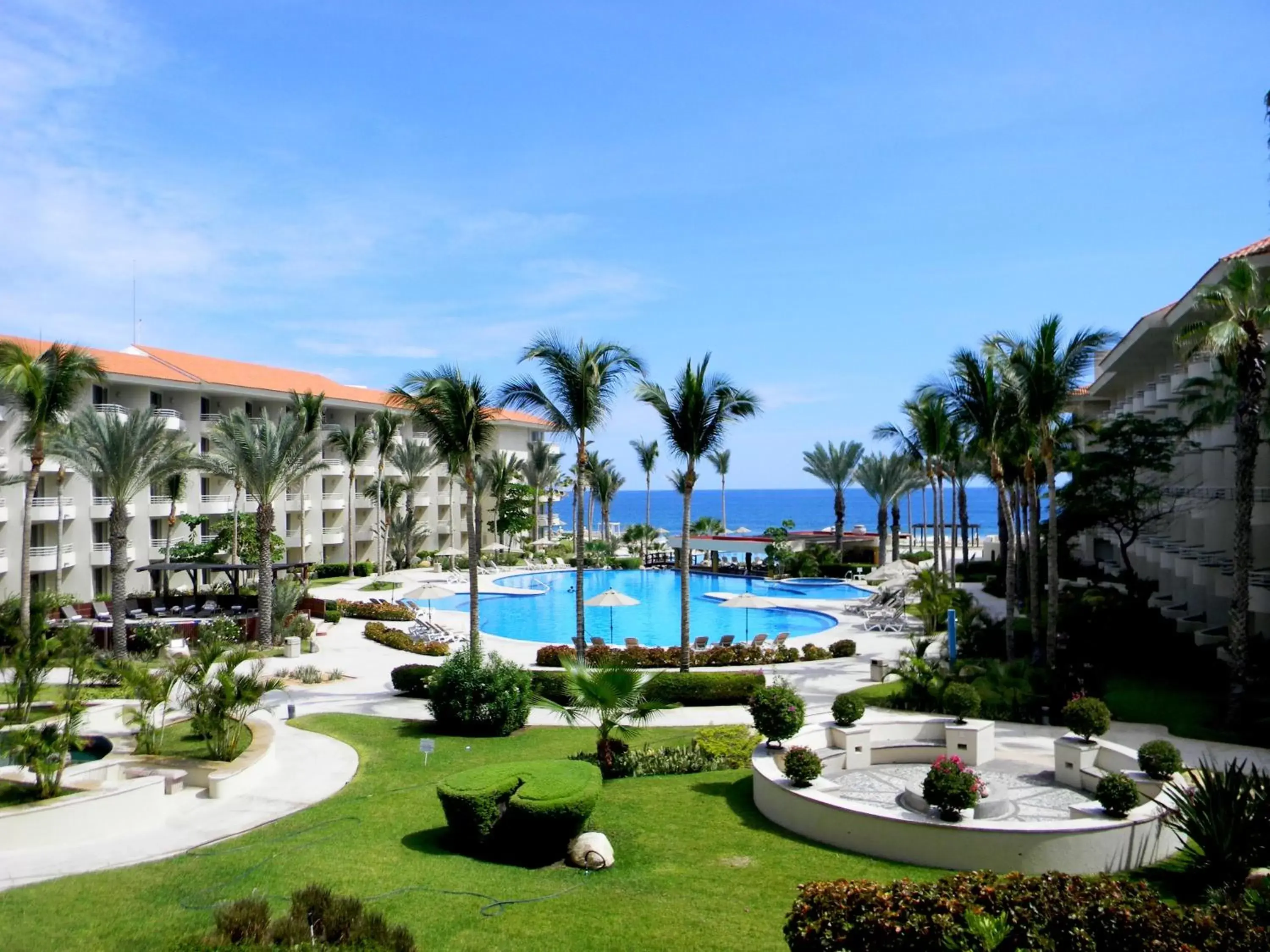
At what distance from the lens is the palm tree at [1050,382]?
2142 cm

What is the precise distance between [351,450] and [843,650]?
3494cm

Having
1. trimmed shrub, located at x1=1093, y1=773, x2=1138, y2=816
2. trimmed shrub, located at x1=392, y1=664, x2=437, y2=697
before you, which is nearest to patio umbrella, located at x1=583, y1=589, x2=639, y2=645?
trimmed shrub, located at x1=392, y1=664, x2=437, y2=697

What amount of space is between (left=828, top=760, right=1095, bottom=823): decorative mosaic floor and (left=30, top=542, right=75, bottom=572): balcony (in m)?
36.6

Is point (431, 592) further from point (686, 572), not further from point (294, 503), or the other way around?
point (294, 503)

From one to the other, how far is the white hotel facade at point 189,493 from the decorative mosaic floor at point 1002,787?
14.7m

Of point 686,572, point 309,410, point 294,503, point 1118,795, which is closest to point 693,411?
point 686,572

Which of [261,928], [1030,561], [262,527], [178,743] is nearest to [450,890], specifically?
[261,928]

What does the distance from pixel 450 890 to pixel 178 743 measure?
10407 millimetres

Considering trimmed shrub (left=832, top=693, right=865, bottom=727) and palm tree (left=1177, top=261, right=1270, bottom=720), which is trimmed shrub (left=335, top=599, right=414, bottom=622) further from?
palm tree (left=1177, top=261, right=1270, bottom=720)

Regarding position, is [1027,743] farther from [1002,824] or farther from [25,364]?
[25,364]

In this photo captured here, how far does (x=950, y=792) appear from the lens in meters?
11.2

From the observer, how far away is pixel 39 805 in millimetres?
12594

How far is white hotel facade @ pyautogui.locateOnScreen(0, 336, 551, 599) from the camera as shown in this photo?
37625mm

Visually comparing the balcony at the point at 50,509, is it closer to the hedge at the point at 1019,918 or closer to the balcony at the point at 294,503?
the balcony at the point at 294,503
